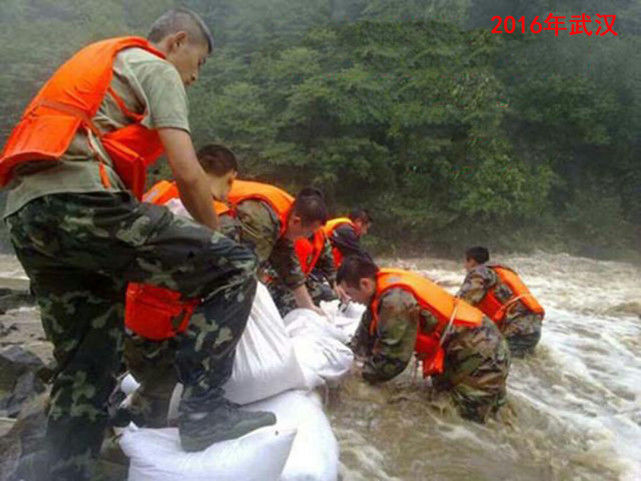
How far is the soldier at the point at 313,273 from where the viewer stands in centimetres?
418

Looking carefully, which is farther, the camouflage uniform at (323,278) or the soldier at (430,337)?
the camouflage uniform at (323,278)

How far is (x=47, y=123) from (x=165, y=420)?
111cm

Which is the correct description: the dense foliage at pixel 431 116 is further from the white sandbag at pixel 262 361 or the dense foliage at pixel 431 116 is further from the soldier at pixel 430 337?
the white sandbag at pixel 262 361

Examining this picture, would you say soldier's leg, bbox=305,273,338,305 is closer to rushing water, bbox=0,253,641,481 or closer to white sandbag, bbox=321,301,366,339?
white sandbag, bbox=321,301,366,339

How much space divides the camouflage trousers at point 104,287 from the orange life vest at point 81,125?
126mm

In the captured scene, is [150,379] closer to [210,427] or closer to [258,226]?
[210,427]

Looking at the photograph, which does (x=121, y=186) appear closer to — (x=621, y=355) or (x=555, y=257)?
(x=621, y=355)

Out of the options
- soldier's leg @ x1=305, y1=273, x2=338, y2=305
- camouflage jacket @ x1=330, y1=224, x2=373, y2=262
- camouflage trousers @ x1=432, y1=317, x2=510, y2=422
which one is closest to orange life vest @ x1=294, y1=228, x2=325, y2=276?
soldier's leg @ x1=305, y1=273, x2=338, y2=305

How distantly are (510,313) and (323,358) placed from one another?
87.3 inches

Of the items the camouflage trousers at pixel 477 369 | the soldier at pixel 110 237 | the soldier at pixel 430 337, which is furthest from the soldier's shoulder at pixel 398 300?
the soldier at pixel 110 237

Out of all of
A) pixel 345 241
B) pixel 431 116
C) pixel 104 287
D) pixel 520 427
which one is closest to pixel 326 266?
pixel 345 241

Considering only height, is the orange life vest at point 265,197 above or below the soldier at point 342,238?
above

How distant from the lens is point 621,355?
→ 5.12 meters

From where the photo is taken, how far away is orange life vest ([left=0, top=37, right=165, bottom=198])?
1.69 m
